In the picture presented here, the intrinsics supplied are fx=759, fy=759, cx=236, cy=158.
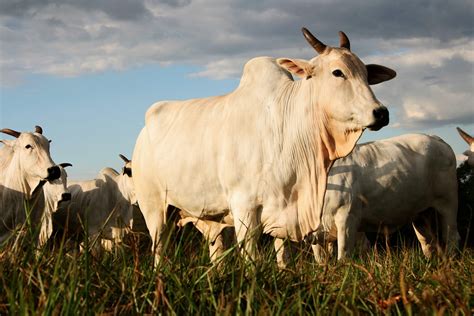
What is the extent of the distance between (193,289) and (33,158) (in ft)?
25.3

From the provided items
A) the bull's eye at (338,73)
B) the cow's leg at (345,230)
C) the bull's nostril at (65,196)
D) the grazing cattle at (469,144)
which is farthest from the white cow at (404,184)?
the bull's nostril at (65,196)

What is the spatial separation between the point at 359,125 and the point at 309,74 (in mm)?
647

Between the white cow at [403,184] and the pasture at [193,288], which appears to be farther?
the white cow at [403,184]

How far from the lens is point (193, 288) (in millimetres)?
3688

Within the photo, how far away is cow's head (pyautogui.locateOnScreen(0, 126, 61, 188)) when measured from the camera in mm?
10797

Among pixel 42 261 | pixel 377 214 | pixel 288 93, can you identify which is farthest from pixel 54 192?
pixel 42 261

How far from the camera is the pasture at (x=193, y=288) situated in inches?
134

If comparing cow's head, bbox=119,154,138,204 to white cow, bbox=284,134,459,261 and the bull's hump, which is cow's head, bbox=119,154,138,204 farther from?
the bull's hump

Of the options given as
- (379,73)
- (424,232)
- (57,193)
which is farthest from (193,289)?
(57,193)

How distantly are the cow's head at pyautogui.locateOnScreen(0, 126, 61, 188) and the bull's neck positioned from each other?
5.68m

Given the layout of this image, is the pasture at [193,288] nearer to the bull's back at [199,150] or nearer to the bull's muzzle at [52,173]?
the bull's back at [199,150]

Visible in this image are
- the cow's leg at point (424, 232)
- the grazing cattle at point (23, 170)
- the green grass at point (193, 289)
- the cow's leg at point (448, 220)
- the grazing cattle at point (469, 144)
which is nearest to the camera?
the green grass at point (193, 289)

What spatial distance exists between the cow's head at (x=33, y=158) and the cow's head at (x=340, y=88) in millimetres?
5787

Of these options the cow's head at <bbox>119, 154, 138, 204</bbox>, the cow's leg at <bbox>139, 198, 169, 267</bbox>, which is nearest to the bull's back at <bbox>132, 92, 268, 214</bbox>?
the cow's leg at <bbox>139, 198, 169, 267</bbox>
